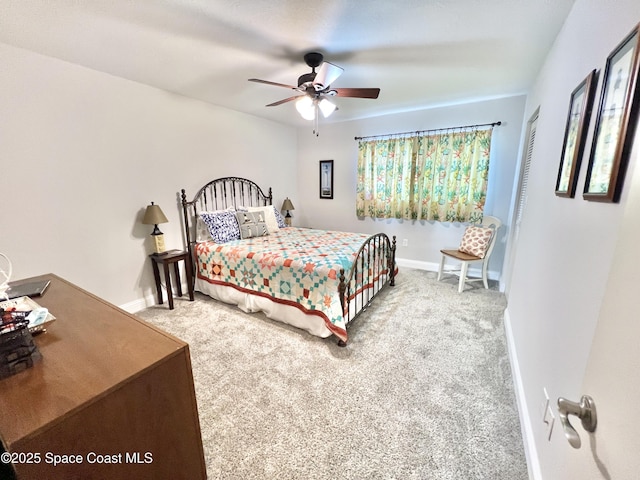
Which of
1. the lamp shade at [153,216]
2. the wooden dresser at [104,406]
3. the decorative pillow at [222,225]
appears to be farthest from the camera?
the decorative pillow at [222,225]

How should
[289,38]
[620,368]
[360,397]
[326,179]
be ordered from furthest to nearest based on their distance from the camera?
[326,179] < [289,38] < [360,397] < [620,368]

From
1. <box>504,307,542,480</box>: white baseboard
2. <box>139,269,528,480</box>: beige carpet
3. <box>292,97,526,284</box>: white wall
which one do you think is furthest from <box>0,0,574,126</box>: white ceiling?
<box>139,269,528,480</box>: beige carpet

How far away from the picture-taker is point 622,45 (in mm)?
860

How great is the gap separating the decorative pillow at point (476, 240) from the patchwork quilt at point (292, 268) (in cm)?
116

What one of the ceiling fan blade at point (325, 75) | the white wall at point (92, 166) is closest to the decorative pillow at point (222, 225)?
the white wall at point (92, 166)

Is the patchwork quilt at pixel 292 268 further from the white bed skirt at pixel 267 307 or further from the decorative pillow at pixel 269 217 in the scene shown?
the decorative pillow at pixel 269 217

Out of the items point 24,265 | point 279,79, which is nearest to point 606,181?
point 279,79

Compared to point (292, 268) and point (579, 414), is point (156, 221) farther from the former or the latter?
point (579, 414)

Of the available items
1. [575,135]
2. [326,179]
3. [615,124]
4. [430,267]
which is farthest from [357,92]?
[430,267]

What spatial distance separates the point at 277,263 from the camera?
2639 millimetres

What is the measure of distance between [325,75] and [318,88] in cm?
20

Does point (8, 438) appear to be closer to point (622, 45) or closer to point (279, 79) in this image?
point (622, 45)

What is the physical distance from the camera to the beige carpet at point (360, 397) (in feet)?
4.48

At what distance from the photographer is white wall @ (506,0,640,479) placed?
35.5 inches
